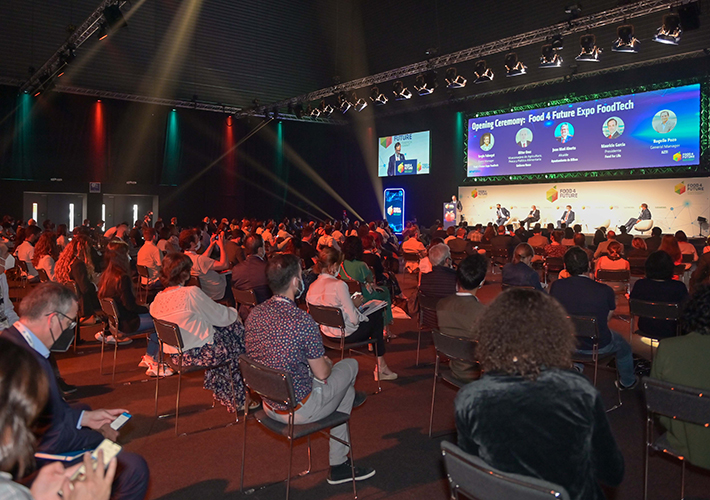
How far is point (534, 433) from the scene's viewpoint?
68.2 inches

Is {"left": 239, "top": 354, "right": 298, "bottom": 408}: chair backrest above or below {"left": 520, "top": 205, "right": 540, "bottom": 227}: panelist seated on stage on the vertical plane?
below

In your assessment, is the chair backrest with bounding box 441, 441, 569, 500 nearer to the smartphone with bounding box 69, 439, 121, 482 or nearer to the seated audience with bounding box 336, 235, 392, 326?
the smartphone with bounding box 69, 439, 121, 482

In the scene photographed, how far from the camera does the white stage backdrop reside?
1298 centimetres

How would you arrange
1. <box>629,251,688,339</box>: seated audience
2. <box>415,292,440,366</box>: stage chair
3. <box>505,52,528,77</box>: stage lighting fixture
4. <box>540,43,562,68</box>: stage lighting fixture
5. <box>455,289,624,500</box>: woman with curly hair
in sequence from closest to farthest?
1. <box>455,289,624,500</box>: woman with curly hair
2. <box>629,251,688,339</box>: seated audience
3. <box>415,292,440,366</box>: stage chair
4. <box>540,43,562,68</box>: stage lighting fixture
5. <box>505,52,528,77</box>: stage lighting fixture

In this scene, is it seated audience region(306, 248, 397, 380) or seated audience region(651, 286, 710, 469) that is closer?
seated audience region(651, 286, 710, 469)

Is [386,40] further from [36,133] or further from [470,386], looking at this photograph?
[470,386]

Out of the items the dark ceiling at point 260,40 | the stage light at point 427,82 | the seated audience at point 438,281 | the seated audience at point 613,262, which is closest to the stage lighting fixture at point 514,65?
the stage light at point 427,82

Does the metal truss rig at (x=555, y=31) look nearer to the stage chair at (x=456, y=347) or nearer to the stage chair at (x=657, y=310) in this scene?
the stage chair at (x=657, y=310)

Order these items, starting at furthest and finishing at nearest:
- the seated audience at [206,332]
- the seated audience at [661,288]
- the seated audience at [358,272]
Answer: the seated audience at [358,272]
the seated audience at [661,288]
the seated audience at [206,332]

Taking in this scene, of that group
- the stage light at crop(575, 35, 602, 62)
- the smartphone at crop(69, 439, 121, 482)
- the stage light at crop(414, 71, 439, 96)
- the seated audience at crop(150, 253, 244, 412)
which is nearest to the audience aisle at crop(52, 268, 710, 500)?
the seated audience at crop(150, 253, 244, 412)

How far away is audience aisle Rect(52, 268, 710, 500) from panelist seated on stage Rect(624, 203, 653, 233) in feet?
31.8

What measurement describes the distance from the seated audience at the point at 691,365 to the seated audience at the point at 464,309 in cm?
123

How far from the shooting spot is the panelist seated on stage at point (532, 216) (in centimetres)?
1578

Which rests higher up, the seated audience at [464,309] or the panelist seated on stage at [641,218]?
the panelist seated on stage at [641,218]
